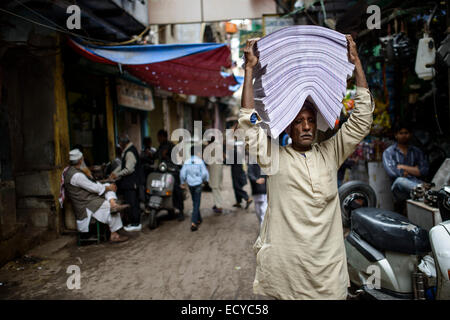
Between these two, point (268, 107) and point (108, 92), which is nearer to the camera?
point (268, 107)

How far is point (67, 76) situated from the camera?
629 cm

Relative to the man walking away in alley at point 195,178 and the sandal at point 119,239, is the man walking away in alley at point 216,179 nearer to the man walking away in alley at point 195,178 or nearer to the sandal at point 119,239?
the man walking away in alley at point 195,178

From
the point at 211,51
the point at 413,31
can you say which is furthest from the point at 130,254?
the point at 413,31

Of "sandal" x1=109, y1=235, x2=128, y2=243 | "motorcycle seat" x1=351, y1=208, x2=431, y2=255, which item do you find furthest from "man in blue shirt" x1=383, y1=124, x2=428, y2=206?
"sandal" x1=109, y1=235, x2=128, y2=243

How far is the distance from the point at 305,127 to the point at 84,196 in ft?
14.4

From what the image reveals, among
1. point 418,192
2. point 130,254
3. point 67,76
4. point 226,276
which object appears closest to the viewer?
point 418,192

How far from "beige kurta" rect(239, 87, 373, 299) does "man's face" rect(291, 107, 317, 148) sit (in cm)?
9

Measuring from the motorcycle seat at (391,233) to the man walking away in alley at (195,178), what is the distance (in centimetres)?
382

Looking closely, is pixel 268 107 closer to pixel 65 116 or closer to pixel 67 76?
pixel 65 116

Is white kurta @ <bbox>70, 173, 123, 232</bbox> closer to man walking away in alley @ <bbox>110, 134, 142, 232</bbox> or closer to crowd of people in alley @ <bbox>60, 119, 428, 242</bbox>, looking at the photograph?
crowd of people in alley @ <bbox>60, 119, 428, 242</bbox>

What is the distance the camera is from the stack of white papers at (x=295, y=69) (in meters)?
1.71

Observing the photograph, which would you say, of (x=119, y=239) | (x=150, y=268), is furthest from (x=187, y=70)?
(x=150, y=268)

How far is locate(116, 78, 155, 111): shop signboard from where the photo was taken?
27.1 feet

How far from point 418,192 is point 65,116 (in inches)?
225
